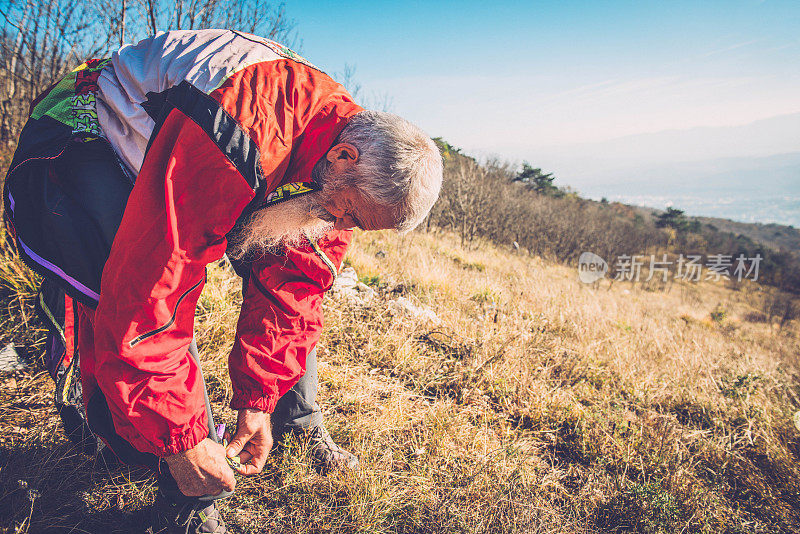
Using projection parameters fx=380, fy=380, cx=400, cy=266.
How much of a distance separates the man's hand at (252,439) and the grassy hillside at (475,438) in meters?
0.37

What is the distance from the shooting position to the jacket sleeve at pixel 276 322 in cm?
138

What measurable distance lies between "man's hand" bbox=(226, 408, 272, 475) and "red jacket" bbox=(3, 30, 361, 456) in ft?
1.06

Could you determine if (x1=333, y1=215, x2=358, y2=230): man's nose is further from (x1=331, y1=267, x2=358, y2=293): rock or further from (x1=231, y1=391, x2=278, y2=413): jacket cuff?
(x1=331, y1=267, x2=358, y2=293): rock

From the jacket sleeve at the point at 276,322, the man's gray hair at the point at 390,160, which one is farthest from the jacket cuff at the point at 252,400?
the man's gray hair at the point at 390,160

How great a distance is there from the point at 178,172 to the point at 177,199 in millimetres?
62

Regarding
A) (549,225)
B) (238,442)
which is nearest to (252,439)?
(238,442)

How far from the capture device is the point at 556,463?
2.22 metres

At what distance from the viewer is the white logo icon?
16375 mm

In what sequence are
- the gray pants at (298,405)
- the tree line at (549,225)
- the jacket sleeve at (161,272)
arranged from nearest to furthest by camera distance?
1. the jacket sleeve at (161,272)
2. the gray pants at (298,405)
3. the tree line at (549,225)

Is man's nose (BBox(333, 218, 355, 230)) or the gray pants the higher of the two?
man's nose (BBox(333, 218, 355, 230))

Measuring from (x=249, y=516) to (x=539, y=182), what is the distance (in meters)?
28.6

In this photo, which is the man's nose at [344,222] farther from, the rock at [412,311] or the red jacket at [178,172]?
the rock at [412,311]

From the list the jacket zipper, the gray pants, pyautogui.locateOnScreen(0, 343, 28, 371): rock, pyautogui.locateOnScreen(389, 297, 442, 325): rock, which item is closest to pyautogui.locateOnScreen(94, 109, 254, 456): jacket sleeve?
the jacket zipper

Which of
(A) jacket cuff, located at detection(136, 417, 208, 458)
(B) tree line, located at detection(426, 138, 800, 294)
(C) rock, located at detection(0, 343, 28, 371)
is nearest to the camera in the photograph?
(A) jacket cuff, located at detection(136, 417, 208, 458)
